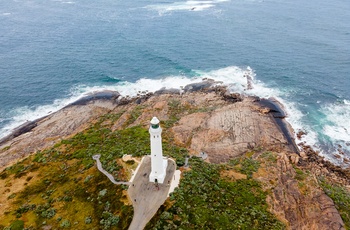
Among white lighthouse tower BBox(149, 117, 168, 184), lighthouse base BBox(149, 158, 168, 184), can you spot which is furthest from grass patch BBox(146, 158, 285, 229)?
white lighthouse tower BBox(149, 117, 168, 184)

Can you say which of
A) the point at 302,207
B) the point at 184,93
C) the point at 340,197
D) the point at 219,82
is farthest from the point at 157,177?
the point at 219,82

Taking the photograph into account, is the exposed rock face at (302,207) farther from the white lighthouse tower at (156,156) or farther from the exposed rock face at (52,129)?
the exposed rock face at (52,129)

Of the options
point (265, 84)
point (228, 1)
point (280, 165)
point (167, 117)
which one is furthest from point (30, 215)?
point (228, 1)

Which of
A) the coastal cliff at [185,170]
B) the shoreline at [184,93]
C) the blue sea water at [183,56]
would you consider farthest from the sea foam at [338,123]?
the coastal cliff at [185,170]

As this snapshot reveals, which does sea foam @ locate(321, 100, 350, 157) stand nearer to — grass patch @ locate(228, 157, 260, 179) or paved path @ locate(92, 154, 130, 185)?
grass patch @ locate(228, 157, 260, 179)

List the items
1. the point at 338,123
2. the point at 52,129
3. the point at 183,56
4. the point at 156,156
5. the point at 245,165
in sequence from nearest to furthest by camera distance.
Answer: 1. the point at 156,156
2. the point at 245,165
3. the point at 52,129
4. the point at 338,123
5. the point at 183,56

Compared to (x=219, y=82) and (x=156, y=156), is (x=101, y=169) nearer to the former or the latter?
(x=156, y=156)

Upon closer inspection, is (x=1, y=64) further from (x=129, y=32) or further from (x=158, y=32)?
(x=158, y=32)
